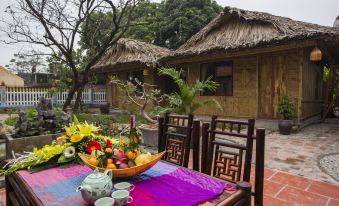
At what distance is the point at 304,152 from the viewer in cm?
441

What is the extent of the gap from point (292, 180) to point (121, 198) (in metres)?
2.75

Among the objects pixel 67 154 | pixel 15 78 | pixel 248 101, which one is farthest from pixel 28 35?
pixel 15 78

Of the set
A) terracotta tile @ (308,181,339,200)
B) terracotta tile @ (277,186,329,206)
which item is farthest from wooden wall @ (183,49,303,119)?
terracotta tile @ (277,186,329,206)

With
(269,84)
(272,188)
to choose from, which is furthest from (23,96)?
(272,188)

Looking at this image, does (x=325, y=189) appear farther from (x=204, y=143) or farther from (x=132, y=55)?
→ (x=132, y=55)

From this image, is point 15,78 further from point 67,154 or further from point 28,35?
point 67,154

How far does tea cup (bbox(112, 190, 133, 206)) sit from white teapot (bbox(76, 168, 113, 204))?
4 cm

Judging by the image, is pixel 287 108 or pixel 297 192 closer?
pixel 297 192

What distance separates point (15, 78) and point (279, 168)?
2270cm

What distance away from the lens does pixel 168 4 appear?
15.8 m

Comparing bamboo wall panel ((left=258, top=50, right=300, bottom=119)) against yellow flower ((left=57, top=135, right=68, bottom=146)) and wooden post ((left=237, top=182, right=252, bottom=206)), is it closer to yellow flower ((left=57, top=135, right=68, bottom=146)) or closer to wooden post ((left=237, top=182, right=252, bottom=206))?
wooden post ((left=237, top=182, right=252, bottom=206))

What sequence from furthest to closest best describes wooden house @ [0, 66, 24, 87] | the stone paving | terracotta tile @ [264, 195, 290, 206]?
wooden house @ [0, 66, 24, 87] < the stone paving < terracotta tile @ [264, 195, 290, 206]

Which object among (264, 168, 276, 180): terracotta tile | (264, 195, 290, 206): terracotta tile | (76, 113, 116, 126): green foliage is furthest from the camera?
(76, 113, 116, 126): green foliage

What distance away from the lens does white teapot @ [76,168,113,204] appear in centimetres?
109
